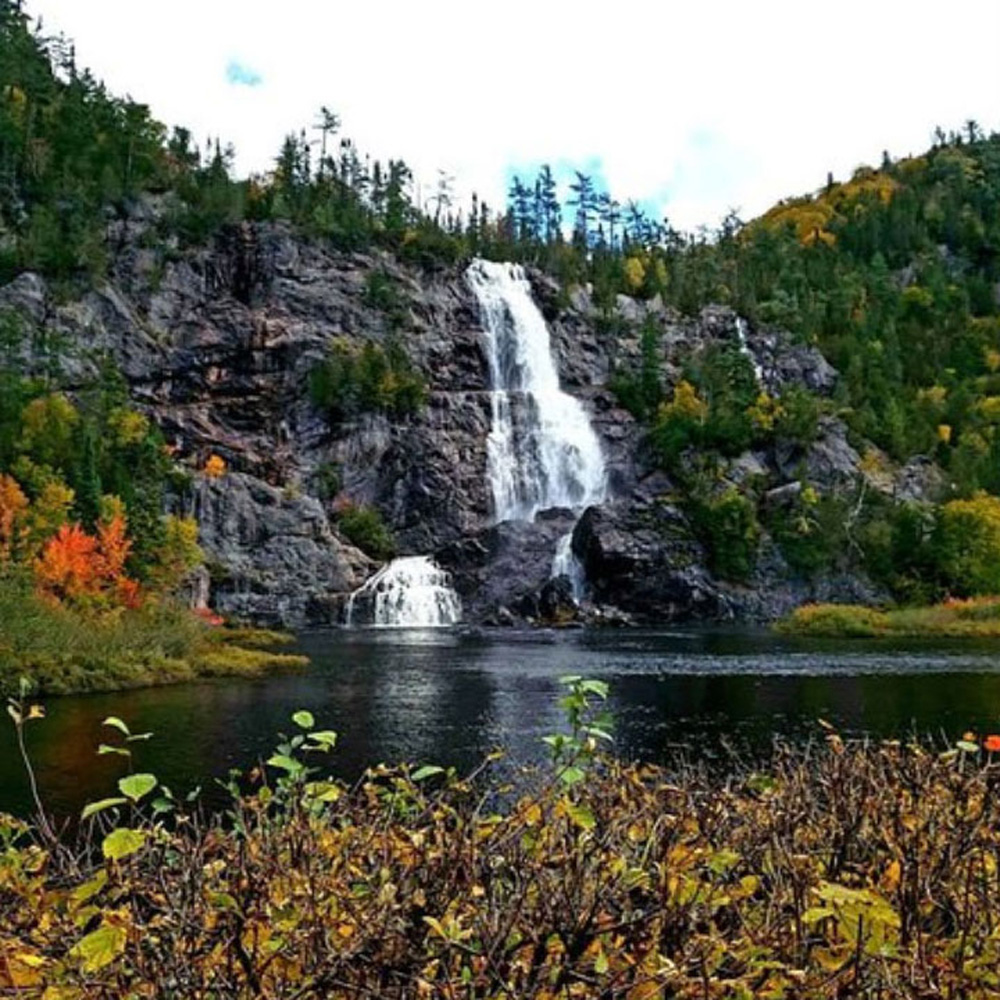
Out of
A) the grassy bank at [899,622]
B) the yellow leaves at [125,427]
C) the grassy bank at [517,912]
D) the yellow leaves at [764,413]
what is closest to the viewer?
the grassy bank at [517,912]

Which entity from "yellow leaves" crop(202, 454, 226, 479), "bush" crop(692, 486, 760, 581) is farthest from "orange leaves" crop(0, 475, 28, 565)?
"bush" crop(692, 486, 760, 581)

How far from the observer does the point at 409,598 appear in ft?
274

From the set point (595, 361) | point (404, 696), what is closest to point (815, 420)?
point (595, 361)

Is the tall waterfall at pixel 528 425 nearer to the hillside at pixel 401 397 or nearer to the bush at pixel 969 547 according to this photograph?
the hillside at pixel 401 397

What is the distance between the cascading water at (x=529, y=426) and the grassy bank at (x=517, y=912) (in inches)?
3283

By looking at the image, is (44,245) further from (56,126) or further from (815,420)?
(815,420)

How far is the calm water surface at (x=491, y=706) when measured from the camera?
2420cm

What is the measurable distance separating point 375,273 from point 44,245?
99.7 ft

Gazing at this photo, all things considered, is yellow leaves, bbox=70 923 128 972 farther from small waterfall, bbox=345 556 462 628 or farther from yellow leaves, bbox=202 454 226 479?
yellow leaves, bbox=202 454 226 479

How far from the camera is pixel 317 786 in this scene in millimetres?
5613

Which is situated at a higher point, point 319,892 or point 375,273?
point 375,273

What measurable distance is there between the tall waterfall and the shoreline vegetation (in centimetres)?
9014

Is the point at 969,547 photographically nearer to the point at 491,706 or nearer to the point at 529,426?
the point at 529,426

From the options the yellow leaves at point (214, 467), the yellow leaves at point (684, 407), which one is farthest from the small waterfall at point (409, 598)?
the yellow leaves at point (684, 407)
